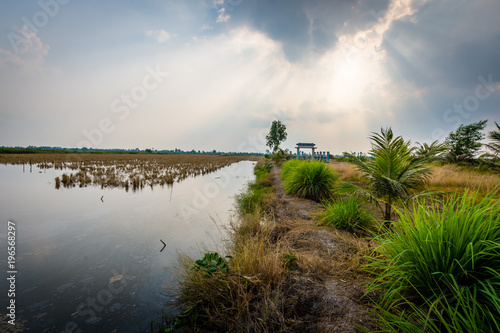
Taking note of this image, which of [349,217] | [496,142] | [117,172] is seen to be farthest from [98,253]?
[117,172]

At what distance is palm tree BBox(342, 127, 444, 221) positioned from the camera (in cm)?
377

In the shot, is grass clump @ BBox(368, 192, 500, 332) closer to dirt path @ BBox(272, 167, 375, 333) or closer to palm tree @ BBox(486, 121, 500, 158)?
dirt path @ BBox(272, 167, 375, 333)

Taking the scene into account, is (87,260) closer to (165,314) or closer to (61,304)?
(61,304)

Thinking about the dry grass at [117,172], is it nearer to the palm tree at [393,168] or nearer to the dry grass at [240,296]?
the dry grass at [240,296]

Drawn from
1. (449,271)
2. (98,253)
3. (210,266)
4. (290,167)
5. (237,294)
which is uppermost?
(290,167)

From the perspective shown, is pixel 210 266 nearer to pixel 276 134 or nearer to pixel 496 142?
pixel 496 142

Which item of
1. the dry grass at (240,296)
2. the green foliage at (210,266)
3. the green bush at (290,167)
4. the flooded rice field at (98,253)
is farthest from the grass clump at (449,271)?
the green bush at (290,167)

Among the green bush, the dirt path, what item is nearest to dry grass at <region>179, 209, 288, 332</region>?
the dirt path

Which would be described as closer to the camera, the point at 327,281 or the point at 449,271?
the point at 449,271

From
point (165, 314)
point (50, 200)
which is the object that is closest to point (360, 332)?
point (165, 314)

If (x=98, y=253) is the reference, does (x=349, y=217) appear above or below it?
above

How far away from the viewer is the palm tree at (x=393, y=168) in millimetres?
3770

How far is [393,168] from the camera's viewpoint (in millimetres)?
4000

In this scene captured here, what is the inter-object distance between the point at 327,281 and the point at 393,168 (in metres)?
2.65
